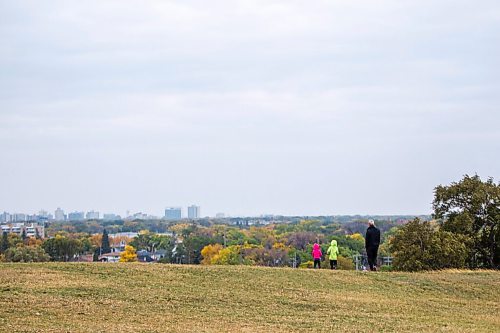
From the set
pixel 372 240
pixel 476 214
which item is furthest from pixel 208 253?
pixel 372 240

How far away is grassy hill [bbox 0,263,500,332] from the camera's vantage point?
Answer: 63.9 ft

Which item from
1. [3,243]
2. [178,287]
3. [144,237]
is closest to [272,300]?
[178,287]

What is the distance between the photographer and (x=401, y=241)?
1582 inches

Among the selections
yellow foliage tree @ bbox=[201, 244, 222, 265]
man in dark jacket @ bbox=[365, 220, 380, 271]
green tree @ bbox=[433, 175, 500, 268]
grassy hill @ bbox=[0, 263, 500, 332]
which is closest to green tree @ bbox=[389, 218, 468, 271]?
green tree @ bbox=[433, 175, 500, 268]

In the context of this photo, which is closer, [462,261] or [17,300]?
[17,300]

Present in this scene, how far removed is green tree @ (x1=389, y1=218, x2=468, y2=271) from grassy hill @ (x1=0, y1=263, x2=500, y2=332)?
6893 mm

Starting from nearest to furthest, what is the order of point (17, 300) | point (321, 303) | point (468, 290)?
1. point (17, 300)
2. point (321, 303)
3. point (468, 290)

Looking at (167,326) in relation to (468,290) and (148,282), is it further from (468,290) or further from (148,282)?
(468,290)

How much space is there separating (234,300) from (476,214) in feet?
75.7

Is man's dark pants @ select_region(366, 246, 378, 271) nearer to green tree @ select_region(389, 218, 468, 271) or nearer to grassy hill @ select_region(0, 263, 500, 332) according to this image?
grassy hill @ select_region(0, 263, 500, 332)

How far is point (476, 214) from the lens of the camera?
4216 centimetres

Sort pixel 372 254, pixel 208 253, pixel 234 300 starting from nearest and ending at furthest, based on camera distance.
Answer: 1. pixel 234 300
2. pixel 372 254
3. pixel 208 253

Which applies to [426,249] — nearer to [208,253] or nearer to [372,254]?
[372,254]

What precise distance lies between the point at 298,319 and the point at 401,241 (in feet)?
67.1
